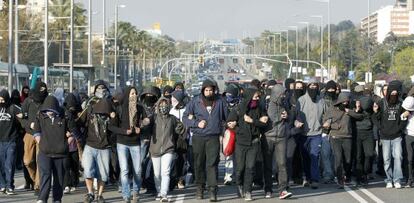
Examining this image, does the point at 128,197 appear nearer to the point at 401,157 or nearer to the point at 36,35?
the point at 401,157

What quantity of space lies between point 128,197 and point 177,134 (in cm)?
138

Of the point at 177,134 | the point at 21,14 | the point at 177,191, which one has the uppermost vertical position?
the point at 21,14

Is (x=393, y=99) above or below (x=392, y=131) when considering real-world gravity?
above

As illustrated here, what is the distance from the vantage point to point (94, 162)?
48.4 ft

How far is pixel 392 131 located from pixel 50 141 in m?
6.54

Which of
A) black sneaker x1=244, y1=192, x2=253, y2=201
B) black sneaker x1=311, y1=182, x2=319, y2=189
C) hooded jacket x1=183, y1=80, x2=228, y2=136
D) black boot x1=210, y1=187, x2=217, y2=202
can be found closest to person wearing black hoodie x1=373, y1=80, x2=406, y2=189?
black sneaker x1=311, y1=182, x2=319, y2=189

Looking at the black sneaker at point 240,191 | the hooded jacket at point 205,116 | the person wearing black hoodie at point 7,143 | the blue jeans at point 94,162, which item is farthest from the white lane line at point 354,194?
the person wearing black hoodie at point 7,143

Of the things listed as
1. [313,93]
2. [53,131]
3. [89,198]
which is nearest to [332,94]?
[313,93]

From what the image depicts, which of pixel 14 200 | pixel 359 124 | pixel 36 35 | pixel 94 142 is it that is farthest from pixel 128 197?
pixel 36 35

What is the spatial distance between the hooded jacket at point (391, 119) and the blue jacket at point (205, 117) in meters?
3.45

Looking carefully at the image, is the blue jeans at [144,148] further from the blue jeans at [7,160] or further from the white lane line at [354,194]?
the white lane line at [354,194]

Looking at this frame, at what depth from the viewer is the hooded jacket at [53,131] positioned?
14.0 meters

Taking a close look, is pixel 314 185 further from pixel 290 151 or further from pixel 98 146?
pixel 98 146

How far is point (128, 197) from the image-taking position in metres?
14.9
